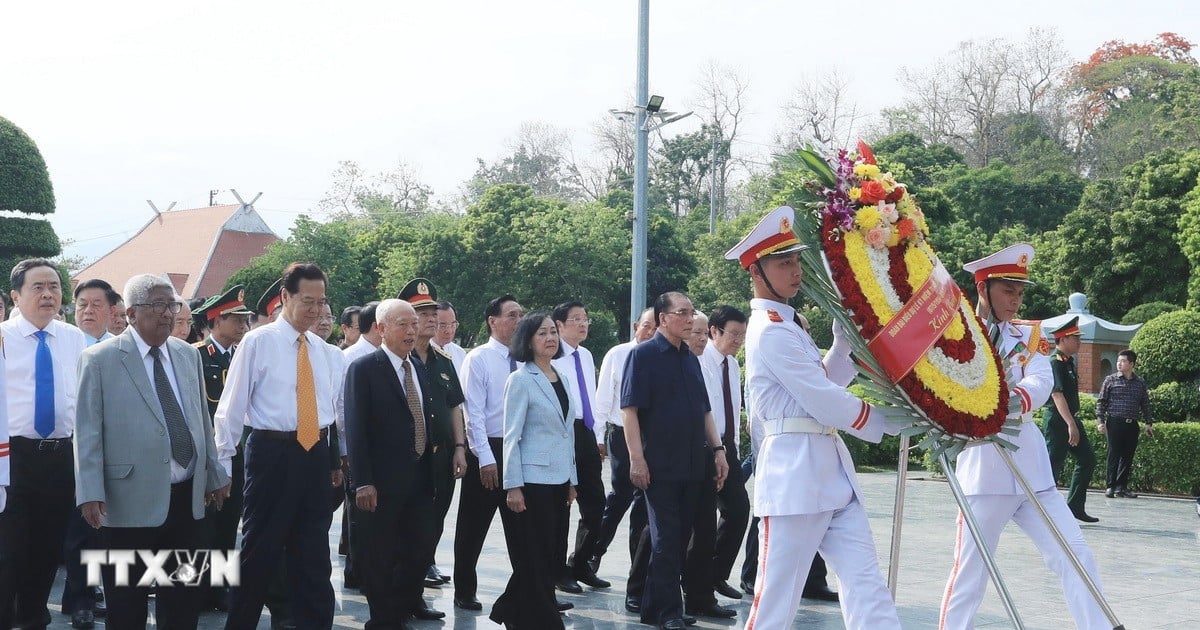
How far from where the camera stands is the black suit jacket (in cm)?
647

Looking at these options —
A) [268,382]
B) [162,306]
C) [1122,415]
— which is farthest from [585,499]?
[1122,415]

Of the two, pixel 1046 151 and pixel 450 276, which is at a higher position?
pixel 1046 151

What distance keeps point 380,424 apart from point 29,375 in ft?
6.79

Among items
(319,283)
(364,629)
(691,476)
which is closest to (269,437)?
(319,283)

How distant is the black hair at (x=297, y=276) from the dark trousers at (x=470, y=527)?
6.09 feet

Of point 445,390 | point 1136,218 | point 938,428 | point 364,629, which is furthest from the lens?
point 1136,218

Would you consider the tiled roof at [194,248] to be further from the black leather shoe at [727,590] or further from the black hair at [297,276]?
the black hair at [297,276]

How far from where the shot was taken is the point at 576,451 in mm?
8164


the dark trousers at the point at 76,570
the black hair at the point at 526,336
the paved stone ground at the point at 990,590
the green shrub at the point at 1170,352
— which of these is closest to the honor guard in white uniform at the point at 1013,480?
Answer: the paved stone ground at the point at 990,590

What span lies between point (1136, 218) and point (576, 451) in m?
25.2

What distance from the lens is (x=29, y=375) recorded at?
6.76 m

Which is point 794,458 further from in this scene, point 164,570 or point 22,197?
point 22,197

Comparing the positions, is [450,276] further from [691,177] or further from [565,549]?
[565,549]

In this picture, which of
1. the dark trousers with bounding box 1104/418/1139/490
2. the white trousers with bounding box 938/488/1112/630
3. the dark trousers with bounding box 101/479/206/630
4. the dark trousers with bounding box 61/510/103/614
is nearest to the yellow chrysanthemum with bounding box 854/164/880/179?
the white trousers with bounding box 938/488/1112/630
